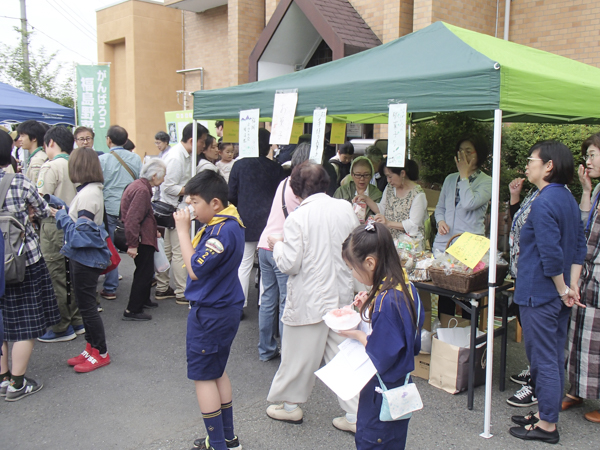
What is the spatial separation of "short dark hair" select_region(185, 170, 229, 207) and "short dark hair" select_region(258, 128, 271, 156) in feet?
6.34

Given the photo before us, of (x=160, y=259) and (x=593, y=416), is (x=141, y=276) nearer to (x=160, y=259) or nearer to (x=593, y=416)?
(x=160, y=259)

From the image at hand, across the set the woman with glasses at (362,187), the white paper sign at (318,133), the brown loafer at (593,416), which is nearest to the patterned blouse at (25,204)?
the white paper sign at (318,133)

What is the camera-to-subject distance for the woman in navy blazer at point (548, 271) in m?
3.10

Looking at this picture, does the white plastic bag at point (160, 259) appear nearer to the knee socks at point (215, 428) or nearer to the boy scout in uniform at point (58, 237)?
the boy scout in uniform at point (58, 237)

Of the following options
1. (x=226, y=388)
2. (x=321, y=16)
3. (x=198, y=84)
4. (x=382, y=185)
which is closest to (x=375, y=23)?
(x=321, y=16)

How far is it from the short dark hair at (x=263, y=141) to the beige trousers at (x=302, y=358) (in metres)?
2.05

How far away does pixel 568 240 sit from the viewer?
10.4 feet

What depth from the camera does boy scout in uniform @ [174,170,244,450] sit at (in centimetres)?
275

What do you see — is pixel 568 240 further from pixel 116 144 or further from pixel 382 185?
pixel 116 144

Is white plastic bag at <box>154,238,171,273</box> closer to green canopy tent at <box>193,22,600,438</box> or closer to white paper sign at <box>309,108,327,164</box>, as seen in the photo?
green canopy tent at <box>193,22,600,438</box>

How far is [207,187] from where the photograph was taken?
9.24ft

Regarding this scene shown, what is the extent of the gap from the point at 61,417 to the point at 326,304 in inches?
79.8

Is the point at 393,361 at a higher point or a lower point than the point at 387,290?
lower

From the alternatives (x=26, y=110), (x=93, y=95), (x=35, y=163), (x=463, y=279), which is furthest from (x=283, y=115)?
(x=93, y=95)
